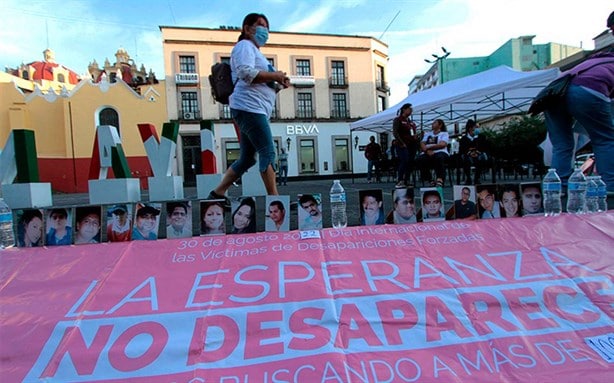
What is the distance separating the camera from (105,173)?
516cm

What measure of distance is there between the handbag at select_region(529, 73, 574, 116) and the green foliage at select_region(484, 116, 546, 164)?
19.6 ft

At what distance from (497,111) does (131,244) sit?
1068 centimetres

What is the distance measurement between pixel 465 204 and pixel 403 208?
1.28 ft

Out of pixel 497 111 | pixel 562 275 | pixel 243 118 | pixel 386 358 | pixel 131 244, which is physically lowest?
pixel 386 358

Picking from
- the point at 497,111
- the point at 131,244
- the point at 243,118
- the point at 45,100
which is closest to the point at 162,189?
the point at 243,118

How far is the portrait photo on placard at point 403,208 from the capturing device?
209cm

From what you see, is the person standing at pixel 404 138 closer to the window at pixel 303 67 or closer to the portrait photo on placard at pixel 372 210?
the portrait photo on placard at pixel 372 210

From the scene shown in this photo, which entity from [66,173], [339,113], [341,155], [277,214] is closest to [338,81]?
[339,113]

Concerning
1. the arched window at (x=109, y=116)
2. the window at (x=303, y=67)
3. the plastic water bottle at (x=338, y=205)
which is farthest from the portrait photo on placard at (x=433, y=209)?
the window at (x=303, y=67)

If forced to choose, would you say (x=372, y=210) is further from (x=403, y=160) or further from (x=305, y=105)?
(x=305, y=105)

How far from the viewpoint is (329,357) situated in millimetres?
1151

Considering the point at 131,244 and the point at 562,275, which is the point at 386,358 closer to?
the point at 562,275

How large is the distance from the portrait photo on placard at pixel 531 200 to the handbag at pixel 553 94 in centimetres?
121

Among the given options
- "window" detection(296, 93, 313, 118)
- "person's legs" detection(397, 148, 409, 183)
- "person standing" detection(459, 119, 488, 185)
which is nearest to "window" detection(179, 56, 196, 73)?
"window" detection(296, 93, 313, 118)
